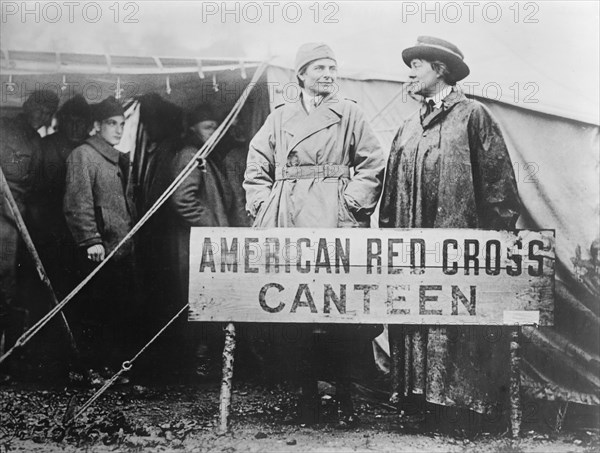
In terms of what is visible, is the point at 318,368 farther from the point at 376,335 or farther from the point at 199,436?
the point at 199,436

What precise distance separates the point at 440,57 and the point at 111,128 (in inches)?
108

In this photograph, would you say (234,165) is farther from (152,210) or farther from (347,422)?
(347,422)

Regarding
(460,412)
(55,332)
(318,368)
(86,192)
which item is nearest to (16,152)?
(86,192)

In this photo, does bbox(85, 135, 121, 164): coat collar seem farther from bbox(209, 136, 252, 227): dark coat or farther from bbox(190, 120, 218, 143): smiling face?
bbox(209, 136, 252, 227): dark coat

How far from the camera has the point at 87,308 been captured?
16.4 ft

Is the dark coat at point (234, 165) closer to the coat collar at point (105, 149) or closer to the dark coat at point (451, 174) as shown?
the coat collar at point (105, 149)

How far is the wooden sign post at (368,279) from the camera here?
4879mm

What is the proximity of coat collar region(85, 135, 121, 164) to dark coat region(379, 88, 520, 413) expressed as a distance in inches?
86.9

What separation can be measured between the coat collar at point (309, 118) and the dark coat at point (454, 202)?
0.56 m

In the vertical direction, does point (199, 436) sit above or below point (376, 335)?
below

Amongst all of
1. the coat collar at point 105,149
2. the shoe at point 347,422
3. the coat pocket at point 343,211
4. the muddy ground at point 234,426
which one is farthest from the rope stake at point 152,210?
the shoe at point 347,422

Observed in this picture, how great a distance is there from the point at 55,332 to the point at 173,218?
1311mm

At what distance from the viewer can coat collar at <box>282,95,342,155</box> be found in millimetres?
5004

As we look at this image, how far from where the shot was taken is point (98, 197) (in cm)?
504
